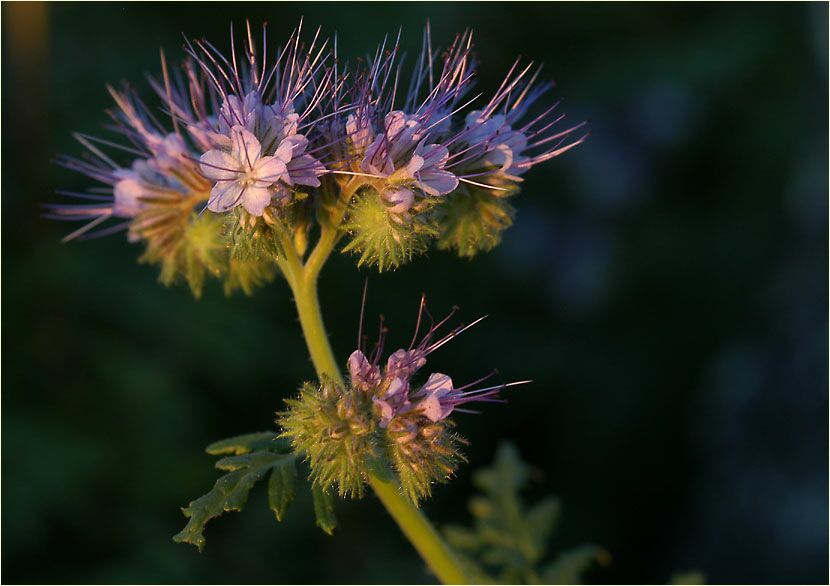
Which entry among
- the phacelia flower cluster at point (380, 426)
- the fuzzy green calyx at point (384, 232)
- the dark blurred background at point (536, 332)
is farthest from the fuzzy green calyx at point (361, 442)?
the dark blurred background at point (536, 332)

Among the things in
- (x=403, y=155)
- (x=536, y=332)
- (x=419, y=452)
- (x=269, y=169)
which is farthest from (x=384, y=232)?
(x=536, y=332)

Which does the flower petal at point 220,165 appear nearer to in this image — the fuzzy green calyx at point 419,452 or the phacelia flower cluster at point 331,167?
the phacelia flower cluster at point 331,167

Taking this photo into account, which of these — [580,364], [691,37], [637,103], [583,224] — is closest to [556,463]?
[580,364]

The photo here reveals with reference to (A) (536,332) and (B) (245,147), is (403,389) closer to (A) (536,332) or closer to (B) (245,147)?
(B) (245,147)

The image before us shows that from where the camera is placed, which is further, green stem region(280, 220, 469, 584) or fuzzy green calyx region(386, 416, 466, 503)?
green stem region(280, 220, 469, 584)

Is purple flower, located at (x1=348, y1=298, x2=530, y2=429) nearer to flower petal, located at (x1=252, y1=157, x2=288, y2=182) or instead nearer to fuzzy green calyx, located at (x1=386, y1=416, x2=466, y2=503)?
fuzzy green calyx, located at (x1=386, y1=416, x2=466, y2=503)

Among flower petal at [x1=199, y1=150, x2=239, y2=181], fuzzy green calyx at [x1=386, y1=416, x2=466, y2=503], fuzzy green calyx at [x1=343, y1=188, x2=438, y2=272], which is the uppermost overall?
flower petal at [x1=199, y1=150, x2=239, y2=181]

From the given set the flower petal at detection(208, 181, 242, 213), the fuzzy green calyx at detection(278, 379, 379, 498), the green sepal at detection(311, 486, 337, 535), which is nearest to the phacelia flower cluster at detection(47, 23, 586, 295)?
the flower petal at detection(208, 181, 242, 213)
